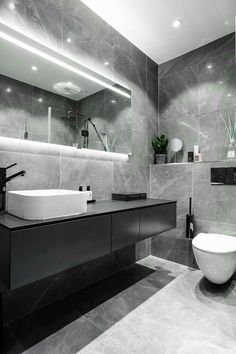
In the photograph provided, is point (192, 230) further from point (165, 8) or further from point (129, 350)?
point (165, 8)

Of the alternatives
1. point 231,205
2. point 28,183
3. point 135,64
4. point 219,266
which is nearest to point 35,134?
point 28,183

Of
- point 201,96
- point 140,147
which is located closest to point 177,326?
point 140,147

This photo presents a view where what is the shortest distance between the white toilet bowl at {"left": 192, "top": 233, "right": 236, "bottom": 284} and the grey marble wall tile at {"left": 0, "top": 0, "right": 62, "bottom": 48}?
2.22m

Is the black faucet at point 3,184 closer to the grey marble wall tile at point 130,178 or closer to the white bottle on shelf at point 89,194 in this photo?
the white bottle on shelf at point 89,194

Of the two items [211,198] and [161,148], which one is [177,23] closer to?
[161,148]

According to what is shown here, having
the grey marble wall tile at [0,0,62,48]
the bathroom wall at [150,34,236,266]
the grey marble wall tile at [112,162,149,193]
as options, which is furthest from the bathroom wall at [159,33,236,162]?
the grey marble wall tile at [0,0,62,48]

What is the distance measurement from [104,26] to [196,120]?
4.93ft

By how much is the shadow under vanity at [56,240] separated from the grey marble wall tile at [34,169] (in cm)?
36

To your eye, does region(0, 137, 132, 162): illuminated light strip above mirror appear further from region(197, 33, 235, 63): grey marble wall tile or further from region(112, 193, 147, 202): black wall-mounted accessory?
region(197, 33, 235, 63): grey marble wall tile

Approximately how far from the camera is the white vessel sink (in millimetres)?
1189

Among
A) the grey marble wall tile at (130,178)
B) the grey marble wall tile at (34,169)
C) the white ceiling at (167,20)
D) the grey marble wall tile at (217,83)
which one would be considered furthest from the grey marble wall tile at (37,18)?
the grey marble wall tile at (217,83)

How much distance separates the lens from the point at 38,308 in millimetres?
1692

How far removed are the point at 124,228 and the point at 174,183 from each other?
133 cm

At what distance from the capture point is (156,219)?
6.49 ft
